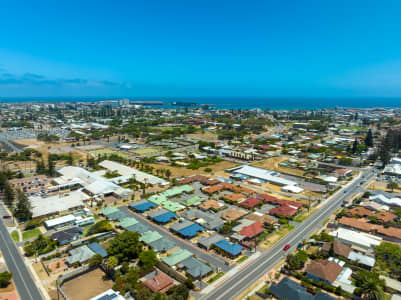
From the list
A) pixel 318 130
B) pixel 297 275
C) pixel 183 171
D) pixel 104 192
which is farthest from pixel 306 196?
pixel 318 130

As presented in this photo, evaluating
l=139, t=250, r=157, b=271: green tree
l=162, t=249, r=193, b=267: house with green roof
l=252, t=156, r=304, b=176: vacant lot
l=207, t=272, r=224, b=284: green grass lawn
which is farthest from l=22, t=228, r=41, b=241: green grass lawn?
l=252, t=156, r=304, b=176: vacant lot

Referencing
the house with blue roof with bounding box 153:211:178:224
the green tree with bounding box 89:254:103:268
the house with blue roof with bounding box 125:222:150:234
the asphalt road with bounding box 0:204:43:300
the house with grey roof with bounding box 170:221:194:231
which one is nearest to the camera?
the asphalt road with bounding box 0:204:43:300

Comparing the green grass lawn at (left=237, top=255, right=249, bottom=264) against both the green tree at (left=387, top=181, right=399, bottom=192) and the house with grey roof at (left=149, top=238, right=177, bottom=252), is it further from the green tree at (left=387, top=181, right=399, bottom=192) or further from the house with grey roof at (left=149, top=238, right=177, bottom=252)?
the green tree at (left=387, top=181, right=399, bottom=192)

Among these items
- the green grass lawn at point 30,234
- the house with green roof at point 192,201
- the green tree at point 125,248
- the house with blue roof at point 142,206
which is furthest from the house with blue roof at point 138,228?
the green grass lawn at point 30,234

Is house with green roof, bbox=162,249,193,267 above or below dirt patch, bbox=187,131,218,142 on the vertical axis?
below

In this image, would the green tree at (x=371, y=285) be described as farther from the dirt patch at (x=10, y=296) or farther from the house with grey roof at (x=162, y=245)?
the dirt patch at (x=10, y=296)

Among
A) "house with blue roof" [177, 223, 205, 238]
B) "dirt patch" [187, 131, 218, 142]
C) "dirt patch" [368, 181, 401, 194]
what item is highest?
"dirt patch" [187, 131, 218, 142]

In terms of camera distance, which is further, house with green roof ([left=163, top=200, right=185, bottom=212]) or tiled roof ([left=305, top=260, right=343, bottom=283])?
house with green roof ([left=163, top=200, right=185, bottom=212])
